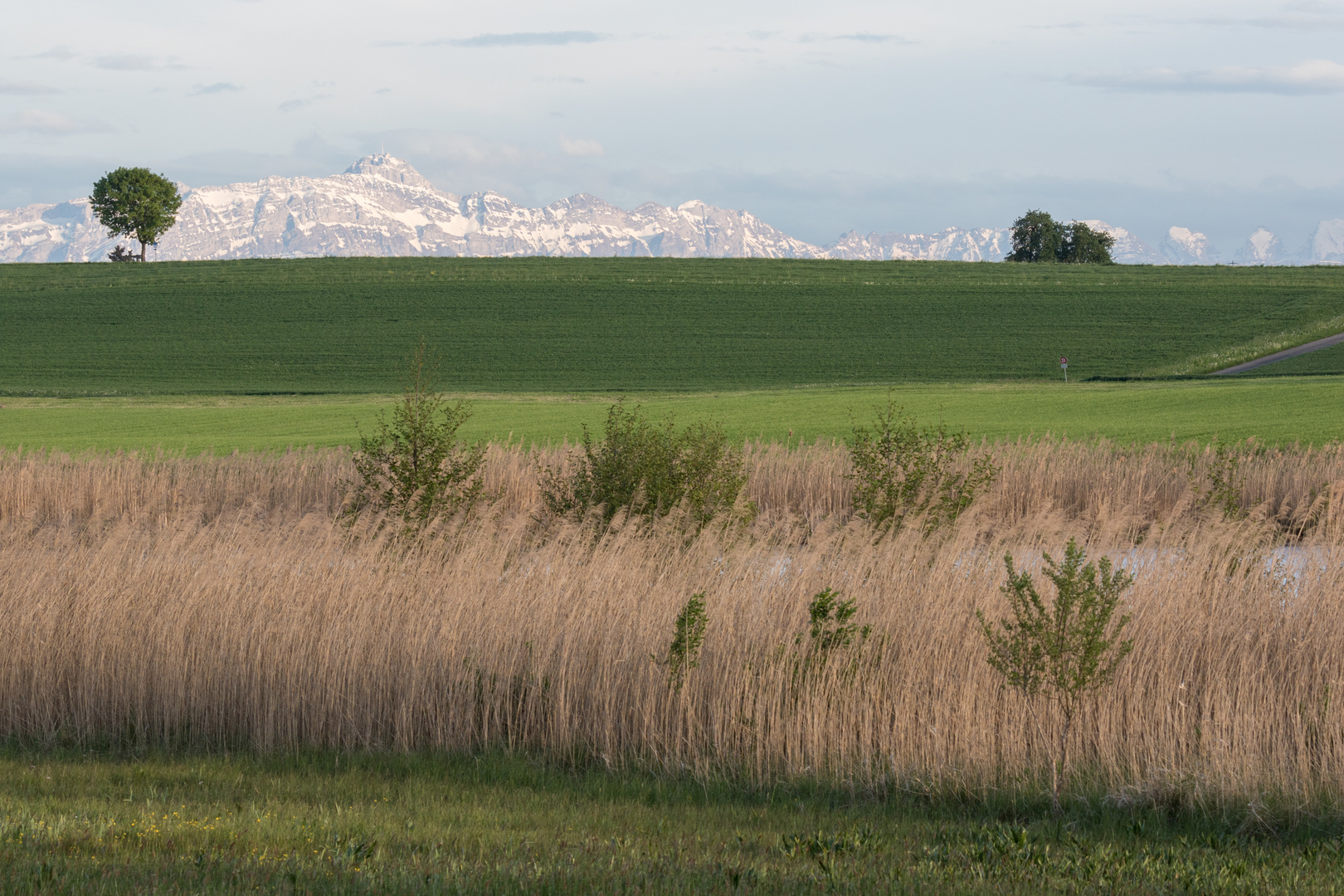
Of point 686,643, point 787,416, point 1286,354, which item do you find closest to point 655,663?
point 686,643

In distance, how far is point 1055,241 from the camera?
119m

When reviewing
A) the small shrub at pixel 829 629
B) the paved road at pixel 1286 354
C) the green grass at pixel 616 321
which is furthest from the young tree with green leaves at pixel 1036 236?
the small shrub at pixel 829 629

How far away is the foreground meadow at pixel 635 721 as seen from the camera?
5.81 metres

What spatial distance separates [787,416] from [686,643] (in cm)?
2404

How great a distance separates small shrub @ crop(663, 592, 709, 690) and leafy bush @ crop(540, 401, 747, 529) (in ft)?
23.5

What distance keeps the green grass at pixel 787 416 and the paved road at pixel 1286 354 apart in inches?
355

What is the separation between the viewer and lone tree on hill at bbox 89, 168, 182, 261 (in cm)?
10519

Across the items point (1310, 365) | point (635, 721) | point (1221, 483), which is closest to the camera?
point (635, 721)

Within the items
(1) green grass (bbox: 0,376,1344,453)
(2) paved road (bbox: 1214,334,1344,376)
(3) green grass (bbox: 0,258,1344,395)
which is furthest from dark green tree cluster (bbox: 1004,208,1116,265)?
(1) green grass (bbox: 0,376,1344,453)

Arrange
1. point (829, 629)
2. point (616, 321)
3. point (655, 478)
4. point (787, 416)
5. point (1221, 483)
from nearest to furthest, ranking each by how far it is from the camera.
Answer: point (829, 629), point (655, 478), point (1221, 483), point (787, 416), point (616, 321)

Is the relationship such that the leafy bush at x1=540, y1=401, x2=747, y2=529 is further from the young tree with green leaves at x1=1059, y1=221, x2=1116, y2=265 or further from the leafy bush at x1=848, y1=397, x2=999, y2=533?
the young tree with green leaves at x1=1059, y1=221, x2=1116, y2=265

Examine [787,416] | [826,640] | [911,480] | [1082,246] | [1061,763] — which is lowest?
[1061,763]

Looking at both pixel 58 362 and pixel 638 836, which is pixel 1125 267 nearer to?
pixel 58 362

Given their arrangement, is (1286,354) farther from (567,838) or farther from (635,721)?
(567,838)
